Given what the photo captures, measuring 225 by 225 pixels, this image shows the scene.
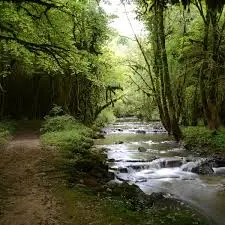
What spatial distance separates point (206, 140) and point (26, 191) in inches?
511

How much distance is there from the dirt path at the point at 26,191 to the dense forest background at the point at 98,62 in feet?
13.1

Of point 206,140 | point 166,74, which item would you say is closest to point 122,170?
point 206,140

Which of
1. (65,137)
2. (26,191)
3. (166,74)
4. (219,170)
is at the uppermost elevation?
(166,74)

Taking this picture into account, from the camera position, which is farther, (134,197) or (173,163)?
(173,163)

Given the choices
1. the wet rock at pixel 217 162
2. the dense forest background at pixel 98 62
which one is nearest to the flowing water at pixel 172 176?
the wet rock at pixel 217 162

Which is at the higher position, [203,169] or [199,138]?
[199,138]

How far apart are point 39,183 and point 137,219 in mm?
3198

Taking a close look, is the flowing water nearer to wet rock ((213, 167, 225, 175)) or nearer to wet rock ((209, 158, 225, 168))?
wet rock ((213, 167, 225, 175))

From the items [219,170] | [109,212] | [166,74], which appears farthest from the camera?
[166,74]

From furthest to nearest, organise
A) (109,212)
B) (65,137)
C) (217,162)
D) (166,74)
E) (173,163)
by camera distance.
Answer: (166,74), (65,137), (173,163), (217,162), (109,212)

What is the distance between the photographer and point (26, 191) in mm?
8938

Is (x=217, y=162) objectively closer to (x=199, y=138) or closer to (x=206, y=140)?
(x=206, y=140)

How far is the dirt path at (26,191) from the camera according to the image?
23.8 feet

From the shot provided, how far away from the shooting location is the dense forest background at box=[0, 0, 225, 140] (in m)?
16.0
